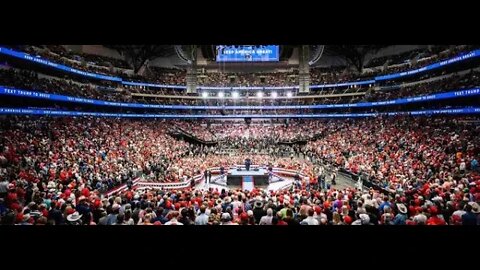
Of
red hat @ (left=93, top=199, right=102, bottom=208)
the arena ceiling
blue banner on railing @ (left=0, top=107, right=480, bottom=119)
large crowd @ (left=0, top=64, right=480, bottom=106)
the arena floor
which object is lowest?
the arena floor

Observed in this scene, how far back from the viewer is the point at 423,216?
6.18m

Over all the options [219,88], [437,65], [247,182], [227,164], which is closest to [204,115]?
[219,88]

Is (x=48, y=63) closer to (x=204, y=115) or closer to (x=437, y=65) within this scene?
(x=204, y=115)

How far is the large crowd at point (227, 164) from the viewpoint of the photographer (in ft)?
21.8

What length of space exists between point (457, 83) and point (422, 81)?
388 inches

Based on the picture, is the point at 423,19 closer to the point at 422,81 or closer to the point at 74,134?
the point at 74,134

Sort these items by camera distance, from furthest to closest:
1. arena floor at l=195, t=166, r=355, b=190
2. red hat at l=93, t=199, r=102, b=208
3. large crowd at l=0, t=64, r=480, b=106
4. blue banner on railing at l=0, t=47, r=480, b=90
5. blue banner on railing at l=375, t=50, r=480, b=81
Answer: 1. large crowd at l=0, t=64, r=480, b=106
2. blue banner on railing at l=0, t=47, r=480, b=90
3. blue banner on railing at l=375, t=50, r=480, b=81
4. arena floor at l=195, t=166, r=355, b=190
5. red hat at l=93, t=199, r=102, b=208

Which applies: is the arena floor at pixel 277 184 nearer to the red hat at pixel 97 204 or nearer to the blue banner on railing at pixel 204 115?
the blue banner on railing at pixel 204 115

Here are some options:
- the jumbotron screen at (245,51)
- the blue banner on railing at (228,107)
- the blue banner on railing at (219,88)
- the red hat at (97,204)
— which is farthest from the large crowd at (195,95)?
the red hat at (97,204)

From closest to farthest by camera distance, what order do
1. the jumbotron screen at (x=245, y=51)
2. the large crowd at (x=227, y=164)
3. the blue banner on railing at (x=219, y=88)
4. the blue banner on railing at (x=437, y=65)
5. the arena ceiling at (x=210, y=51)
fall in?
the large crowd at (x=227, y=164) < the blue banner on railing at (x=437, y=65) < the blue banner on railing at (x=219, y=88) < the arena ceiling at (x=210, y=51) < the jumbotron screen at (x=245, y=51)

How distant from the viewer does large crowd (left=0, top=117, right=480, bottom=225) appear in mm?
6652

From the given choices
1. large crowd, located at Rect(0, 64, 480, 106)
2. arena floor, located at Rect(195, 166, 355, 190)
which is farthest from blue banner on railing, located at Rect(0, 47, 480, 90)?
arena floor, located at Rect(195, 166, 355, 190)

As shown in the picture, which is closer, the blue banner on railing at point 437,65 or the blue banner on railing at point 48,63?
the blue banner on railing at point 437,65

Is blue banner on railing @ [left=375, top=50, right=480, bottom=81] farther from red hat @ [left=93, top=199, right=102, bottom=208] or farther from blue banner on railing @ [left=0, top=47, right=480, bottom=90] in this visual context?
red hat @ [left=93, top=199, right=102, bottom=208]
